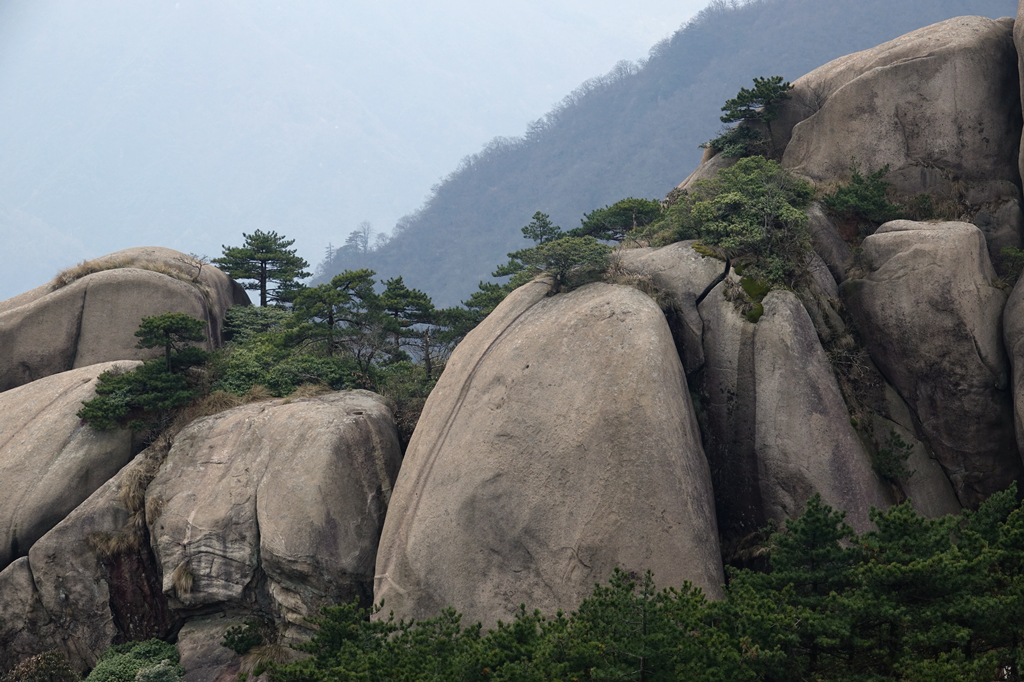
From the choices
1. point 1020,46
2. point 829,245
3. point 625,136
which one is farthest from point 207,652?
point 625,136

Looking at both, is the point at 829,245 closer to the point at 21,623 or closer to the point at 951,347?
the point at 951,347

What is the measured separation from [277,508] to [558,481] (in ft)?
20.7

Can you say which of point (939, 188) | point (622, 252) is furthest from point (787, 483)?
point (939, 188)

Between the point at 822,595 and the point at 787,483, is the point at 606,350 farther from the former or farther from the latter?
the point at 822,595

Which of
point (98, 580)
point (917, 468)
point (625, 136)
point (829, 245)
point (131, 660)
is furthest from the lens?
point (625, 136)

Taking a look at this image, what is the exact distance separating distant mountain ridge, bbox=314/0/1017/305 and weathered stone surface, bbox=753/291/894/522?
306 ft

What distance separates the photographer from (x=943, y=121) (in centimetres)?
1778

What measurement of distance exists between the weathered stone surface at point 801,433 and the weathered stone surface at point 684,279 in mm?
1427

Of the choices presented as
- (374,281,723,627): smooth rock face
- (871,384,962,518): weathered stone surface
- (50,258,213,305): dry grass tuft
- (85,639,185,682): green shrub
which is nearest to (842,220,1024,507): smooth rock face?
(871,384,962,518): weathered stone surface

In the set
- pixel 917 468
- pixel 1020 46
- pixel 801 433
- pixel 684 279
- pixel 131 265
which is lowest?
pixel 917 468

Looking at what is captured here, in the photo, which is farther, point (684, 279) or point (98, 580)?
point (684, 279)

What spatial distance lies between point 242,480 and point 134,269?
9075 millimetres

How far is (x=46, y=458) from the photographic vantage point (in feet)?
54.9

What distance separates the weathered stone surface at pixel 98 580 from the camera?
15.5 m
